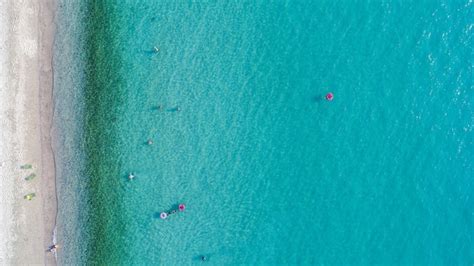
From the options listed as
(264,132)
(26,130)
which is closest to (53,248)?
(26,130)

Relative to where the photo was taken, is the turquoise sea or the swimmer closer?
the swimmer

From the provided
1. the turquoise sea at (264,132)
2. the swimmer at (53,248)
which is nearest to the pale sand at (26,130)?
the swimmer at (53,248)

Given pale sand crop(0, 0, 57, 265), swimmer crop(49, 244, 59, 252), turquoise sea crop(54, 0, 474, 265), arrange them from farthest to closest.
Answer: turquoise sea crop(54, 0, 474, 265) → swimmer crop(49, 244, 59, 252) → pale sand crop(0, 0, 57, 265)

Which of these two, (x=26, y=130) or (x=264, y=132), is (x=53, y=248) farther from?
(x=264, y=132)

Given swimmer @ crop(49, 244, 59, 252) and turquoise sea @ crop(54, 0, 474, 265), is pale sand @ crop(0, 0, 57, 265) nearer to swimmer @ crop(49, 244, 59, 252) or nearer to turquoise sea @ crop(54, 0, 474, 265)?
swimmer @ crop(49, 244, 59, 252)

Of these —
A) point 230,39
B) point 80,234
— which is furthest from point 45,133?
point 230,39

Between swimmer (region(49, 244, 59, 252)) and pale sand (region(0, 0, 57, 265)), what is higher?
pale sand (region(0, 0, 57, 265))

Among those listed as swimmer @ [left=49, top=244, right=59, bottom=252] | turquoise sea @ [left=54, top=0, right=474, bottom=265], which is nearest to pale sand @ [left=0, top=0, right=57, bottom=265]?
swimmer @ [left=49, top=244, right=59, bottom=252]
